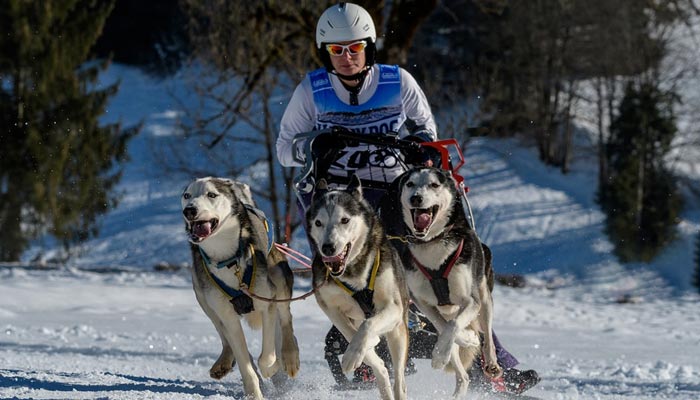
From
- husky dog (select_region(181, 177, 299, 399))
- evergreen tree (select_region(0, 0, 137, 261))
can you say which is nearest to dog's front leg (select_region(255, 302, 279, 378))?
husky dog (select_region(181, 177, 299, 399))

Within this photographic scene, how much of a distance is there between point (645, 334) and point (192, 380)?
A: 644 cm

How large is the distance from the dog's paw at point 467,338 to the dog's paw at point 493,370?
400mm

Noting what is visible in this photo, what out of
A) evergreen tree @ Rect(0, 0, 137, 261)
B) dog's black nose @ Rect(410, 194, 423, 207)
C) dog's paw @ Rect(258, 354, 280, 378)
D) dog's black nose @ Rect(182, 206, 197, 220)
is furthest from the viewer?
evergreen tree @ Rect(0, 0, 137, 261)

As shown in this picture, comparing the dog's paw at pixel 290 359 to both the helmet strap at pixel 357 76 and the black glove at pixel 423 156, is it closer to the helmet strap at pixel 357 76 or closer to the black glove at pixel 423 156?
the black glove at pixel 423 156

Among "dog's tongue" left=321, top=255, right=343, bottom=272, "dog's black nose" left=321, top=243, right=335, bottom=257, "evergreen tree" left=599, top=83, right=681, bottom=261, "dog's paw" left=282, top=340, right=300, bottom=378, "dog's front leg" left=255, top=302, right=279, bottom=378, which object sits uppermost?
"dog's black nose" left=321, top=243, right=335, bottom=257

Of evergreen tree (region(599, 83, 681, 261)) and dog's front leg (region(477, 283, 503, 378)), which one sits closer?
dog's front leg (region(477, 283, 503, 378))

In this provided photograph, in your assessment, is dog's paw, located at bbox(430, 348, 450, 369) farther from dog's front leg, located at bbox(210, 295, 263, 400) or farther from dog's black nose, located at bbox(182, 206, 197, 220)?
dog's black nose, located at bbox(182, 206, 197, 220)

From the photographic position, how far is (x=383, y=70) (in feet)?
16.8

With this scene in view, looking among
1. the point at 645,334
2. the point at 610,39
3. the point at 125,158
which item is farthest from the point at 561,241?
the point at 645,334

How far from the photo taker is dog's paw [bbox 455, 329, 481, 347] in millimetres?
4450

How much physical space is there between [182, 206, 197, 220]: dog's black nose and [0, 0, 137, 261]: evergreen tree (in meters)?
18.4

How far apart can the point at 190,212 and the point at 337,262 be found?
2.33 ft

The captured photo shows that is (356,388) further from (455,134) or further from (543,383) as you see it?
(455,134)

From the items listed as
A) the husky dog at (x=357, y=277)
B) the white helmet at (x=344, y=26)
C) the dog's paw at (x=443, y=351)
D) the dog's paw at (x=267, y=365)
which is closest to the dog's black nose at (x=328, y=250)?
the husky dog at (x=357, y=277)
